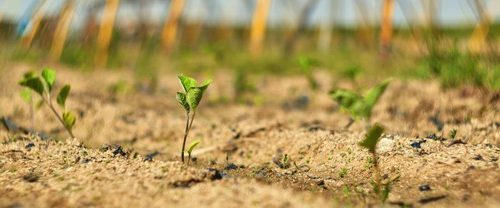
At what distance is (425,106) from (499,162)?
1134 millimetres

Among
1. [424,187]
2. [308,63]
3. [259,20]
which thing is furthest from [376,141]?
[259,20]

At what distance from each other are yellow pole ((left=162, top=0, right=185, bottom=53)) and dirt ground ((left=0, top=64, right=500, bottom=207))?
7.10 ft

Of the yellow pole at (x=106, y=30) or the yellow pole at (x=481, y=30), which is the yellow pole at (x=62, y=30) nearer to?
the yellow pole at (x=106, y=30)

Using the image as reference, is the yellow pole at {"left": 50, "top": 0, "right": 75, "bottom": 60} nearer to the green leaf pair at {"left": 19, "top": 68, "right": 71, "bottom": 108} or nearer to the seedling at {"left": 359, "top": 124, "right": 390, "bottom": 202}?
the green leaf pair at {"left": 19, "top": 68, "right": 71, "bottom": 108}

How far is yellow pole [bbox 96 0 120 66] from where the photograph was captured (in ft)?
16.2

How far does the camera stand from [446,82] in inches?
124

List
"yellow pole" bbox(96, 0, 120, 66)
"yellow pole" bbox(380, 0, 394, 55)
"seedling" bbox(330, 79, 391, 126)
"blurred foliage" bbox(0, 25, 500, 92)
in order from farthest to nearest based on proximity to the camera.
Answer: "yellow pole" bbox(96, 0, 120, 66) → "yellow pole" bbox(380, 0, 394, 55) → "blurred foliage" bbox(0, 25, 500, 92) → "seedling" bbox(330, 79, 391, 126)

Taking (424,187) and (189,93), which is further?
(189,93)

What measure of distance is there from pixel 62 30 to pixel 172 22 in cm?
96

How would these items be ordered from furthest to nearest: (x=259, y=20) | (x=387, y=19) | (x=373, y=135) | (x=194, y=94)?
(x=259, y=20)
(x=387, y=19)
(x=194, y=94)
(x=373, y=135)

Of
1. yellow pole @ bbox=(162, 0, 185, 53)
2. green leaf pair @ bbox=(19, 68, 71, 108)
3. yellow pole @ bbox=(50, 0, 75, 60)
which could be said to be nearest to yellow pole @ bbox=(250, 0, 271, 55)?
yellow pole @ bbox=(162, 0, 185, 53)

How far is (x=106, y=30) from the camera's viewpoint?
199 inches

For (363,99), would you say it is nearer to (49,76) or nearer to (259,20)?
(49,76)


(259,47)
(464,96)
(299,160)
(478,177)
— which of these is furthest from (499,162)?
(259,47)
